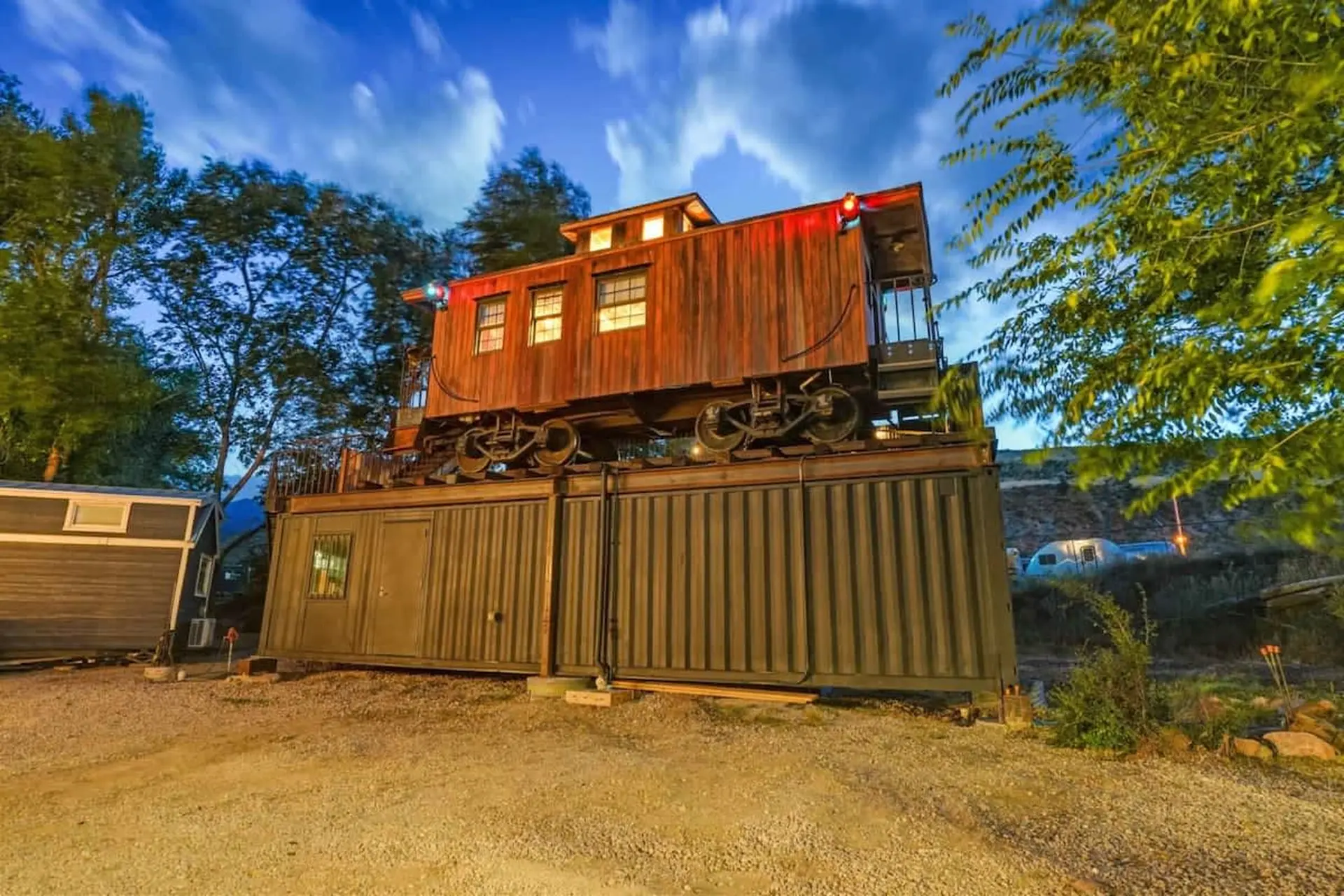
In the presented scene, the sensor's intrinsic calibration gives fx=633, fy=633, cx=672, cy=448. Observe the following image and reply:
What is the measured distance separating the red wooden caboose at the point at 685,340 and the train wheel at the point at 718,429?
0.02m

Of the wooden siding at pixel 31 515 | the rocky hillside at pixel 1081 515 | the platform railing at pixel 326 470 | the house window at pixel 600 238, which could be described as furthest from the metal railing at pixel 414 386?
the rocky hillside at pixel 1081 515

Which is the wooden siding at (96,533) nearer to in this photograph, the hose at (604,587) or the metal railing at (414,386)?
the metal railing at (414,386)

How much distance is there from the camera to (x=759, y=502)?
721 cm

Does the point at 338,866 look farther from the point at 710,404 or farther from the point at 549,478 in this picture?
the point at 710,404

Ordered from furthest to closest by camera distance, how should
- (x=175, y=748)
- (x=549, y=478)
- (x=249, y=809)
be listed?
(x=549, y=478) → (x=175, y=748) → (x=249, y=809)

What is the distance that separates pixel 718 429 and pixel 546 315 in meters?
3.77

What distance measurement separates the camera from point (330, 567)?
374 inches

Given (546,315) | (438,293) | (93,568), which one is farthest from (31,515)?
(546,315)

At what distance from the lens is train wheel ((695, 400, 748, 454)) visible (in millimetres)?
9344

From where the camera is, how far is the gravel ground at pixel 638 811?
277 cm

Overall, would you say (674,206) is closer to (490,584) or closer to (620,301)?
(620,301)

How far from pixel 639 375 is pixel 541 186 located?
54.2 feet

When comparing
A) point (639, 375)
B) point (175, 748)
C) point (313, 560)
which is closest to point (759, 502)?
point (639, 375)

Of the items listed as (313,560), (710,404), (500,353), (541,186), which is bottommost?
(313,560)
